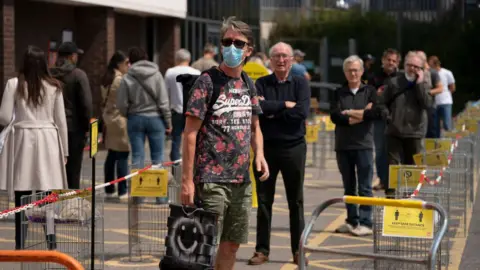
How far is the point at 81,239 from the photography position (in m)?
7.95

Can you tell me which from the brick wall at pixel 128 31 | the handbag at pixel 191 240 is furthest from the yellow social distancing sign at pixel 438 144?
the brick wall at pixel 128 31

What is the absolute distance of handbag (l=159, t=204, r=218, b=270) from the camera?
702 centimetres

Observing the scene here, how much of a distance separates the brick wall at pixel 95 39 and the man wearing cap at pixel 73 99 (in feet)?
36.5

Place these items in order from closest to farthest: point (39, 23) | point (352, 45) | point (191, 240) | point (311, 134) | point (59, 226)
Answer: point (191, 240)
point (59, 226)
point (311, 134)
point (39, 23)
point (352, 45)

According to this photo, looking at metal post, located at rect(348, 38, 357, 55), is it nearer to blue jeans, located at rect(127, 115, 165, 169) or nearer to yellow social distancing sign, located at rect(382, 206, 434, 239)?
blue jeans, located at rect(127, 115, 165, 169)

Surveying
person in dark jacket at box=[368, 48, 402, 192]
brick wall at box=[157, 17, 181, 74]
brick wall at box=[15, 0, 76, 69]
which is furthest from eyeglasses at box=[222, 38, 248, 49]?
brick wall at box=[157, 17, 181, 74]

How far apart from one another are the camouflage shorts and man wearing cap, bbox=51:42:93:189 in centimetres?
468

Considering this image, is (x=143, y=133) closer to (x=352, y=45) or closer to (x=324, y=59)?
(x=352, y=45)

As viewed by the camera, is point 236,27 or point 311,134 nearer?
point 236,27

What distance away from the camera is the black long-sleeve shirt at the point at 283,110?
982 centimetres

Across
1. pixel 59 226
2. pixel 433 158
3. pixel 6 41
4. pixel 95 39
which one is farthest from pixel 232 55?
pixel 95 39

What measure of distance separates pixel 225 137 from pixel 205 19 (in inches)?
956

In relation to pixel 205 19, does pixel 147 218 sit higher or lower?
lower

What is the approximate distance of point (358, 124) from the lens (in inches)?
465
